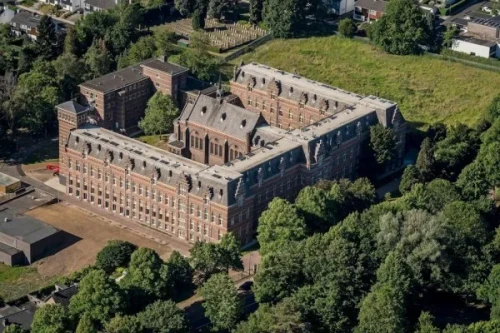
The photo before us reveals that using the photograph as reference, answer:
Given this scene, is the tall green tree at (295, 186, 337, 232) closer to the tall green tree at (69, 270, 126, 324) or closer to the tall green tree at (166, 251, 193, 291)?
the tall green tree at (166, 251, 193, 291)

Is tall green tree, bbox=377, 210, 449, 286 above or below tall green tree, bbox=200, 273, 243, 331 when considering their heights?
above

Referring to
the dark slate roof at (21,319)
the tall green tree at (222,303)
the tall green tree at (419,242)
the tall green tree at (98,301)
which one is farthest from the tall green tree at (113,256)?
the tall green tree at (419,242)

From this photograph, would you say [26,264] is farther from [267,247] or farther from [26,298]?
[267,247]

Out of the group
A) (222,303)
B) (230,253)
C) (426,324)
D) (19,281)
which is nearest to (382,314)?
(426,324)

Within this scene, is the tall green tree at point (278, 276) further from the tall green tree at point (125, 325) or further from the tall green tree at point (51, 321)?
the tall green tree at point (51, 321)

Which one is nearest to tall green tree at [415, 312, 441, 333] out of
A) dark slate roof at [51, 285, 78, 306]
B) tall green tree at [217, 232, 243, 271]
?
tall green tree at [217, 232, 243, 271]

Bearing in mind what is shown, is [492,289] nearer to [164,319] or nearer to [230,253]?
[230,253]
